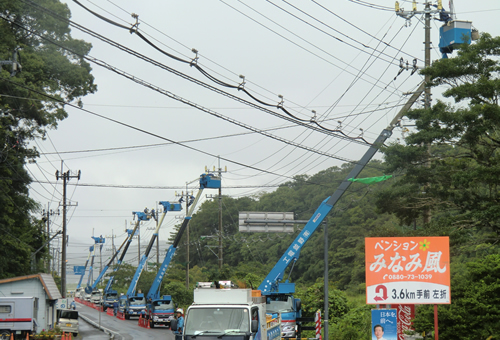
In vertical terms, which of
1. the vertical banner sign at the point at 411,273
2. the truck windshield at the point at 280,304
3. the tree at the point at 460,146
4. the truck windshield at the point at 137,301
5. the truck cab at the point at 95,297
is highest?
the tree at the point at 460,146

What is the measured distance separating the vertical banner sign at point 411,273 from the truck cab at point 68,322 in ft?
79.0

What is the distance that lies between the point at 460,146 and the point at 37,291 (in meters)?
24.4

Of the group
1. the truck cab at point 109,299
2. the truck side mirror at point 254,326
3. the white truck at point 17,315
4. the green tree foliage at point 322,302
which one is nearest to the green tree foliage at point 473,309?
the truck side mirror at point 254,326

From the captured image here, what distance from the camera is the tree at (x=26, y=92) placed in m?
31.5

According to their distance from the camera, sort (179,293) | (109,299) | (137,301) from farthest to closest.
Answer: (109,299) → (179,293) → (137,301)

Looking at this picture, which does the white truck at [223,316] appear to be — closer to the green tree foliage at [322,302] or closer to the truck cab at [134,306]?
the green tree foliage at [322,302]

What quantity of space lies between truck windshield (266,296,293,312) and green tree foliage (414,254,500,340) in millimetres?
7909

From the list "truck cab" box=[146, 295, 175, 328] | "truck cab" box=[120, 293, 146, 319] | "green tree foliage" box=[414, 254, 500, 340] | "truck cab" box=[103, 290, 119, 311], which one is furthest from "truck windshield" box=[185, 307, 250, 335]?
"truck cab" box=[103, 290, 119, 311]

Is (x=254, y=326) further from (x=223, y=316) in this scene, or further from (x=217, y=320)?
(x=217, y=320)

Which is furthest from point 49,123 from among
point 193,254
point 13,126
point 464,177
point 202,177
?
point 193,254

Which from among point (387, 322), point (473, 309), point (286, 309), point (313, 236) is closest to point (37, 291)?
point (286, 309)

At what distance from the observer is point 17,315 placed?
90.2 ft

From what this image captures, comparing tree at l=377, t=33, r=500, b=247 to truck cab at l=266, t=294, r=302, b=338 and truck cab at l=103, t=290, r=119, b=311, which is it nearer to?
truck cab at l=266, t=294, r=302, b=338

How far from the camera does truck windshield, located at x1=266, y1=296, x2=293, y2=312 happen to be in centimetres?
2484
